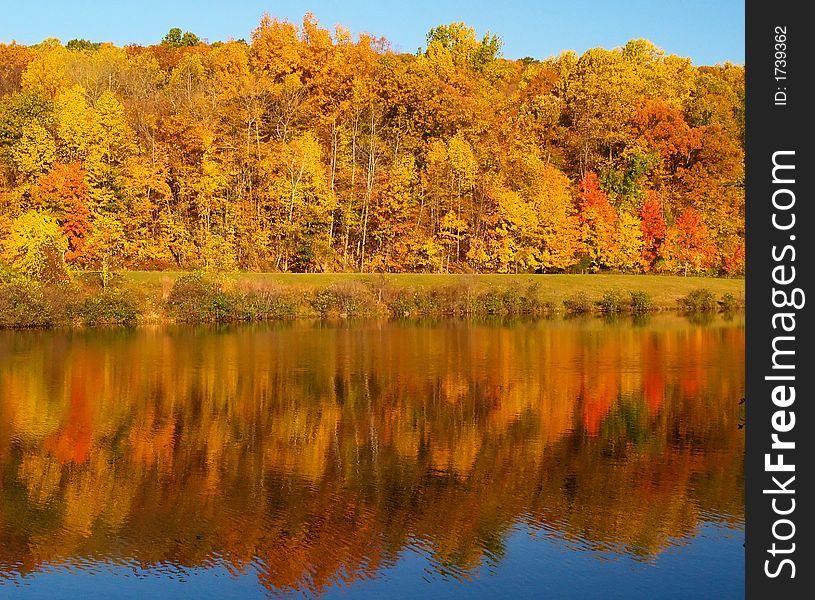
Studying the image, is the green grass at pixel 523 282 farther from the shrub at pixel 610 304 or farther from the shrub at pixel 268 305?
the shrub at pixel 268 305

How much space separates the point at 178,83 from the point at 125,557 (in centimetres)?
5813

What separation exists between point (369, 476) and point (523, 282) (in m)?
36.0

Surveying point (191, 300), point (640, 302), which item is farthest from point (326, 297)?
point (640, 302)

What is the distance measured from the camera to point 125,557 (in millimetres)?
12141

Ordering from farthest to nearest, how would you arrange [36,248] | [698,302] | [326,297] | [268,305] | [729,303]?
[729,303] → [698,302] → [326,297] → [268,305] → [36,248]

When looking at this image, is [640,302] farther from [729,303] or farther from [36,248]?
[36,248]

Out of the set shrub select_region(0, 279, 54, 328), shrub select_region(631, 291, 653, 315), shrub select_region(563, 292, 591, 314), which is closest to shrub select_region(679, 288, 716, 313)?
shrub select_region(631, 291, 653, 315)

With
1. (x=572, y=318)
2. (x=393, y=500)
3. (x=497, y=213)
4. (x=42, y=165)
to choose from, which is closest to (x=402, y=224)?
(x=497, y=213)

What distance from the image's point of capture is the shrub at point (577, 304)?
49.4m

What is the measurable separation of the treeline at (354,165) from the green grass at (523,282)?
3590 mm

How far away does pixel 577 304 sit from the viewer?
163 feet

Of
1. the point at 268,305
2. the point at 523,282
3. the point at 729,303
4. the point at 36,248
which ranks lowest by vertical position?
the point at 729,303
